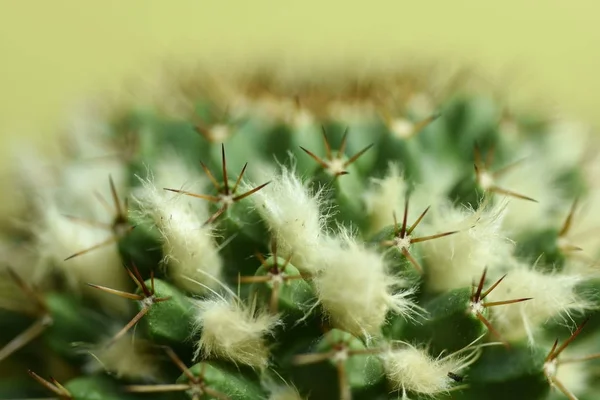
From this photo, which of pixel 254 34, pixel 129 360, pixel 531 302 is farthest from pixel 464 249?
pixel 254 34

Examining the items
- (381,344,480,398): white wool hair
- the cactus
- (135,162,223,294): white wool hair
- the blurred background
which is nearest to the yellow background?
the blurred background

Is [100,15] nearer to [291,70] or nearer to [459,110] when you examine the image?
[291,70]

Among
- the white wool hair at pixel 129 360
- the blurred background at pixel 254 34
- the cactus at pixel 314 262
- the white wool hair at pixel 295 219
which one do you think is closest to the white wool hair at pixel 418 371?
the cactus at pixel 314 262

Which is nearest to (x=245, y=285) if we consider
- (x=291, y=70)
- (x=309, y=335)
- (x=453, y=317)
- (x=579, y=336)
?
(x=309, y=335)

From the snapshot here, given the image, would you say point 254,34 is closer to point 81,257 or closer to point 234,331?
point 81,257

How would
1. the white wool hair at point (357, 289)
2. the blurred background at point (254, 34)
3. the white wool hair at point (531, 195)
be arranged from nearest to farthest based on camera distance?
the white wool hair at point (357, 289) < the white wool hair at point (531, 195) < the blurred background at point (254, 34)

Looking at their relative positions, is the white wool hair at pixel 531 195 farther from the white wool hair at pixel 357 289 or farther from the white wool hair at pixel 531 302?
the white wool hair at pixel 357 289
